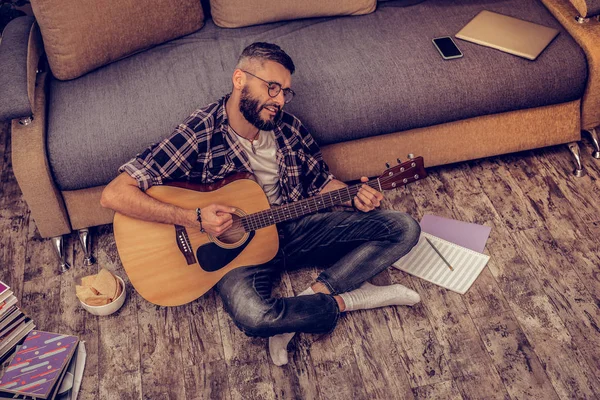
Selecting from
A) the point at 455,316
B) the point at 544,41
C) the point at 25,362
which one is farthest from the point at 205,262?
the point at 544,41

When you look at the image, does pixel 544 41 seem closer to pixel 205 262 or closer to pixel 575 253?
pixel 575 253

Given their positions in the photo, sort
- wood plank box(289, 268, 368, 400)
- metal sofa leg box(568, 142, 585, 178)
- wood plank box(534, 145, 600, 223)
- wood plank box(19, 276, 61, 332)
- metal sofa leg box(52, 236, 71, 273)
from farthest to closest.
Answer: metal sofa leg box(568, 142, 585, 178) → wood plank box(534, 145, 600, 223) → metal sofa leg box(52, 236, 71, 273) → wood plank box(19, 276, 61, 332) → wood plank box(289, 268, 368, 400)

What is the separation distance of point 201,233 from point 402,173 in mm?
696

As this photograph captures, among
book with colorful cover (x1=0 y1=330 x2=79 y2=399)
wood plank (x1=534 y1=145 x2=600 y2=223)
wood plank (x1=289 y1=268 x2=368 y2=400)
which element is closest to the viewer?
book with colorful cover (x1=0 y1=330 x2=79 y2=399)

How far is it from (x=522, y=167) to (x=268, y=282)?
1290 mm

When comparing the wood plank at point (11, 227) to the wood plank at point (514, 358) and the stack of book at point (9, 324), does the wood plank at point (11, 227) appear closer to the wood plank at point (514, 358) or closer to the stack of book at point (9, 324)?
the stack of book at point (9, 324)

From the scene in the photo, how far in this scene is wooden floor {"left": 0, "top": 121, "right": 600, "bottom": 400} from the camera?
2.12m

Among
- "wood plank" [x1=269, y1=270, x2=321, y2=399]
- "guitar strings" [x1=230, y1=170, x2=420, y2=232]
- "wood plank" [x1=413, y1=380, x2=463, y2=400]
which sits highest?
"guitar strings" [x1=230, y1=170, x2=420, y2=232]

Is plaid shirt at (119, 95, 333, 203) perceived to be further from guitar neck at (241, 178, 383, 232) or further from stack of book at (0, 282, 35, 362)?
stack of book at (0, 282, 35, 362)

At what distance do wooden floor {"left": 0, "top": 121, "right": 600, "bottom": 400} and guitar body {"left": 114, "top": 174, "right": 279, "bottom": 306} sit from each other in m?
0.22

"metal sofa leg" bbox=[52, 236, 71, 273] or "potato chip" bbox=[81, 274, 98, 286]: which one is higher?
"potato chip" bbox=[81, 274, 98, 286]

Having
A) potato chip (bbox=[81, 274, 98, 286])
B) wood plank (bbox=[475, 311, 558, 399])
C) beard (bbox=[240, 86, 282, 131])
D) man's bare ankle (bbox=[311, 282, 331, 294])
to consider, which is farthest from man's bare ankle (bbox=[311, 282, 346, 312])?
potato chip (bbox=[81, 274, 98, 286])

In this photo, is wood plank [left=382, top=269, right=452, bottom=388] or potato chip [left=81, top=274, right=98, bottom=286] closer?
wood plank [left=382, top=269, right=452, bottom=388]

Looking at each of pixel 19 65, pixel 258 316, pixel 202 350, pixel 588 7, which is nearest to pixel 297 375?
pixel 258 316
